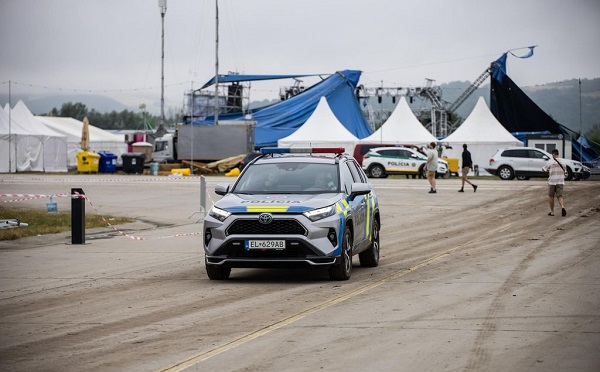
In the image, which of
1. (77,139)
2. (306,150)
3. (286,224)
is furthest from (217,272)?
(77,139)

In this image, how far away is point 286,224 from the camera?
12.7 meters

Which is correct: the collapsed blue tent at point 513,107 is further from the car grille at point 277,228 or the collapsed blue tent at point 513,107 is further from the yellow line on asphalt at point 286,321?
the car grille at point 277,228

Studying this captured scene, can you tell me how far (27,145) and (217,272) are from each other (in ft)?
173

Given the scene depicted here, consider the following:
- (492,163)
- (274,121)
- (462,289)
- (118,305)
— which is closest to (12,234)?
(118,305)

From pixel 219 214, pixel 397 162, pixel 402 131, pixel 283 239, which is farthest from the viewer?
pixel 402 131

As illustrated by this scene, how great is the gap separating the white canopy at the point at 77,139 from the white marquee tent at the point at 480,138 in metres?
25.9

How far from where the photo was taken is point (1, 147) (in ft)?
202

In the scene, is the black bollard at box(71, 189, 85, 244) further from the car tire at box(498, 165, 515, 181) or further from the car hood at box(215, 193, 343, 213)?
the car tire at box(498, 165, 515, 181)

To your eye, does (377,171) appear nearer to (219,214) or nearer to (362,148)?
(362,148)

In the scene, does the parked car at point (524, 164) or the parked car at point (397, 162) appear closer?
the parked car at point (524, 164)

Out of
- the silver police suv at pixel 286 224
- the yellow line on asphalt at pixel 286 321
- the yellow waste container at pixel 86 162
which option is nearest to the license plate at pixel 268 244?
the silver police suv at pixel 286 224

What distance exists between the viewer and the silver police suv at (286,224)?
41.5ft

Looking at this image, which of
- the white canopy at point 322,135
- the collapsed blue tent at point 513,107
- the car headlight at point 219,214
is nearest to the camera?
the car headlight at point 219,214

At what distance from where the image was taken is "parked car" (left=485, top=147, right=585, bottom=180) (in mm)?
51562
